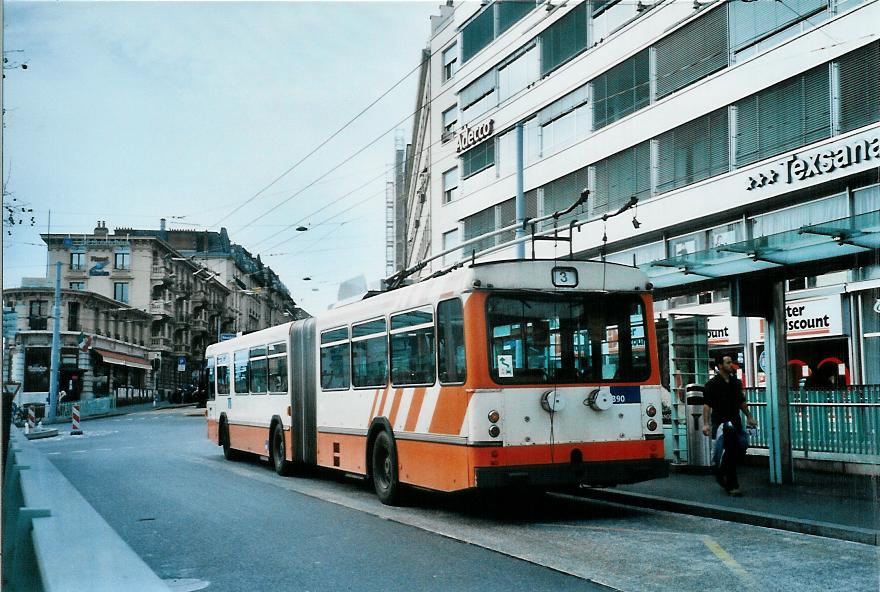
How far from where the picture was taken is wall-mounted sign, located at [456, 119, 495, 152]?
123 ft

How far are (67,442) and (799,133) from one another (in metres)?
23.5

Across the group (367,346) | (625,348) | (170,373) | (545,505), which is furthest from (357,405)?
(170,373)

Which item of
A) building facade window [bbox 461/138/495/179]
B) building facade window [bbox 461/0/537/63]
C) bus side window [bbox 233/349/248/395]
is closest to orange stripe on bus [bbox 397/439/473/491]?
bus side window [bbox 233/349/248/395]

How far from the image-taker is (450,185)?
1682 inches

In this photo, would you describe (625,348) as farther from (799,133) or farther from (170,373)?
(170,373)

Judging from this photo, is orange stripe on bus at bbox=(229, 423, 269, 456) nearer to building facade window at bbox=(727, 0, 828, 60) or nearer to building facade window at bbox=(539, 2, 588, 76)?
building facade window at bbox=(727, 0, 828, 60)

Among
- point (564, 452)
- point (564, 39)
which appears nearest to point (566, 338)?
point (564, 452)

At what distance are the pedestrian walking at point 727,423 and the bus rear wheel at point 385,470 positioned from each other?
3923mm

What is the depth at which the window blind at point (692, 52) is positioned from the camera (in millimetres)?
24719

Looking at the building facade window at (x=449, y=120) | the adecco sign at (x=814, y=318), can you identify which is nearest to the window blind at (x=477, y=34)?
the building facade window at (x=449, y=120)

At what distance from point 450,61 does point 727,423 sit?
3450cm

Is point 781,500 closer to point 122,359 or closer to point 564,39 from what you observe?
point 564,39

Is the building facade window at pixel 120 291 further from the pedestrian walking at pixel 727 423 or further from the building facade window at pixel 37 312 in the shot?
the pedestrian walking at pixel 727 423

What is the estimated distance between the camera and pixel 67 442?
3059 centimetres
